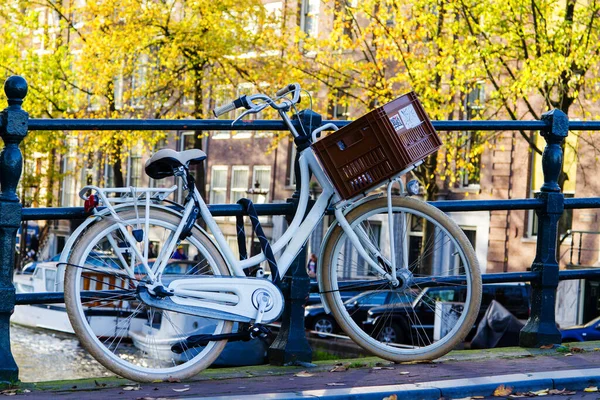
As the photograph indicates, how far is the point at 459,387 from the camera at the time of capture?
4.40 metres

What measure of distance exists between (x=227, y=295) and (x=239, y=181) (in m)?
34.0

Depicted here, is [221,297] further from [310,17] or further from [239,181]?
[239,181]

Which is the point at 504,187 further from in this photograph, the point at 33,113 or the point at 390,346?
the point at 390,346

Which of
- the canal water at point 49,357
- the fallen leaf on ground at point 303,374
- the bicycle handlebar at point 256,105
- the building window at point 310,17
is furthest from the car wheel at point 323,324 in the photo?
the bicycle handlebar at point 256,105

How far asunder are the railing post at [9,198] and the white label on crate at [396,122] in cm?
153

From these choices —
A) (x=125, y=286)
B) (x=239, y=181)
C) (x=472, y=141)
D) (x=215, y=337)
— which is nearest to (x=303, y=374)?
(x=215, y=337)

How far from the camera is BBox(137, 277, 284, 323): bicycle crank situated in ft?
14.9

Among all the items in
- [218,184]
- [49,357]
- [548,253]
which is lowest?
[49,357]

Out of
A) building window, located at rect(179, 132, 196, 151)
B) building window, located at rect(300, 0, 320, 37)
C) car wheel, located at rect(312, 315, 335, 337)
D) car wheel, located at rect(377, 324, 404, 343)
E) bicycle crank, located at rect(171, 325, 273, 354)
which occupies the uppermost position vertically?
building window, located at rect(300, 0, 320, 37)

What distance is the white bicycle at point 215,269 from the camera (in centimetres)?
445

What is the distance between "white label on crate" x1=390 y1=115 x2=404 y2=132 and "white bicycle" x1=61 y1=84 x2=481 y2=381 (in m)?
0.19

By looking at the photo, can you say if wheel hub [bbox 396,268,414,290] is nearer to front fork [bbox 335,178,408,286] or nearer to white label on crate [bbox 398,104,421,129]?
front fork [bbox 335,178,408,286]

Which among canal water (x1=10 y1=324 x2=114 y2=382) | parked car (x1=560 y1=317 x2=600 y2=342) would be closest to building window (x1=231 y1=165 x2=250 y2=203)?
canal water (x1=10 y1=324 x2=114 y2=382)

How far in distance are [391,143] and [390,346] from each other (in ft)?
3.06
